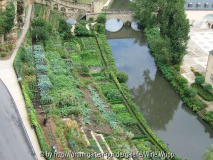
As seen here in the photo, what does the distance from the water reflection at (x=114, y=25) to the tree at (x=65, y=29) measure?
33.1 feet

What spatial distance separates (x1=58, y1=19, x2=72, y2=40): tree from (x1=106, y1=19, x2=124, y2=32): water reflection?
10090mm

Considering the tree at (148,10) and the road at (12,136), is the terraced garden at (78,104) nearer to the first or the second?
the road at (12,136)

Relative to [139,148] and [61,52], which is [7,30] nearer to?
[61,52]

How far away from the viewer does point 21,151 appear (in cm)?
2006

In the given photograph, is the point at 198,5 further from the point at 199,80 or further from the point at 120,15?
the point at 199,80

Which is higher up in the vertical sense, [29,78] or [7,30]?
[7,30]

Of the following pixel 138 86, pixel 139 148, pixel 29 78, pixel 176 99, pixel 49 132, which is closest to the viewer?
pixel 49 132

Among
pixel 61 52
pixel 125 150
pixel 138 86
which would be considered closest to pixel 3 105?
pixel 125 150

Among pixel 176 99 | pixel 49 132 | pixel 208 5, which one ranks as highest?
pixel 208 5

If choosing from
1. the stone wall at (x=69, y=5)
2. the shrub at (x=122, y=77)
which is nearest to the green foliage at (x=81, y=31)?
the stone wall at (x=69, y=5)

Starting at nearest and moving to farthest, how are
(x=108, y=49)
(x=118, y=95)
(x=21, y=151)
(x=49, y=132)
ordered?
(x=21, y=151), (x=49, y=132), (x=118, y=95), (x=108, y=49)

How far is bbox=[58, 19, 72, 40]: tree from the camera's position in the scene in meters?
44.9

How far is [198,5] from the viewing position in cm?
5494

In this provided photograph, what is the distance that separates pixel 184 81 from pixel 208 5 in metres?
24.7
